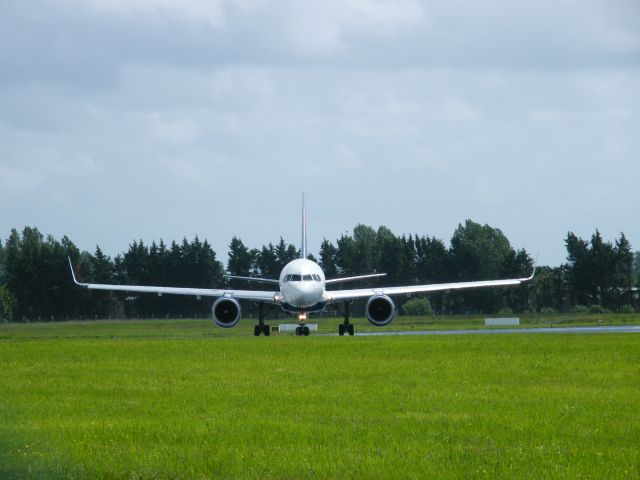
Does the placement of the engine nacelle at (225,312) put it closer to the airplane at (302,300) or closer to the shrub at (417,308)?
the airplane at (302,300)

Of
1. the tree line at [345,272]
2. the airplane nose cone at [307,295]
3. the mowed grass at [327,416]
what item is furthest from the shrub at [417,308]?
the mowed grass at [327,416]

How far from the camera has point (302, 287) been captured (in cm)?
5875

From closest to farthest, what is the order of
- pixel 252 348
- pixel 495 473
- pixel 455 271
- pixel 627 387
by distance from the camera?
pixel 495 473
pixel 627 387
pixel 252 348
pixel 455 271

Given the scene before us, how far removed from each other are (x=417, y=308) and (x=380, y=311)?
61257mm

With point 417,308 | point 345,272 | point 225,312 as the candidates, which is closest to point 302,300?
point 225,312

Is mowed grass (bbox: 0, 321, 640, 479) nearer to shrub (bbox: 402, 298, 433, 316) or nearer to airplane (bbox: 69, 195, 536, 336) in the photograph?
airplane (bbox: 69, 195, 536, 336)

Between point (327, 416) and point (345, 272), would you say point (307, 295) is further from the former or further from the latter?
point (345, 272)

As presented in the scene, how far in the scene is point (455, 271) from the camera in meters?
144

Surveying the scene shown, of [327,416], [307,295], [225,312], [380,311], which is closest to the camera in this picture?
[327,416]

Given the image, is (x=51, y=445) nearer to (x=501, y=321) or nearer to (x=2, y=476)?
(x=2, y=476)

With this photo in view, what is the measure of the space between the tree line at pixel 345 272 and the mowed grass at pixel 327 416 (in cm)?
8135

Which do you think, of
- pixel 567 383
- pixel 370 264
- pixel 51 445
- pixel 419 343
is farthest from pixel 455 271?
pixel 51 445

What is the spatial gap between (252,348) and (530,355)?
1060cm

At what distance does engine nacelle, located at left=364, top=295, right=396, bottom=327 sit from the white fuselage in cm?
250
